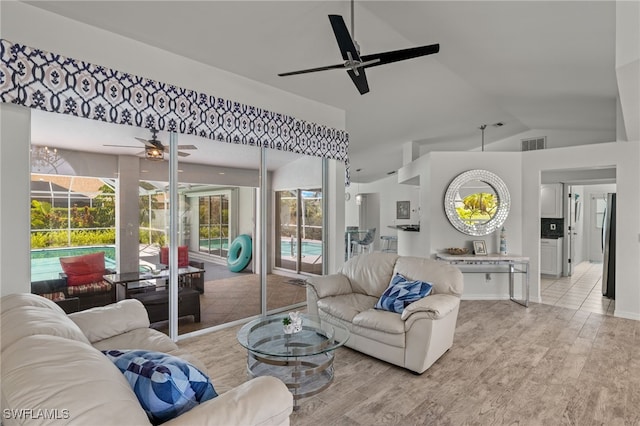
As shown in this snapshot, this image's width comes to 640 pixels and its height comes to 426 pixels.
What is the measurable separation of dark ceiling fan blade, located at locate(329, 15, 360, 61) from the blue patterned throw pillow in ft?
6.62

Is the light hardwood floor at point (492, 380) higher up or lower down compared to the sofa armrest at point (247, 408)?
lower down

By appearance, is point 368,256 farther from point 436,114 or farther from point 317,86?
point 436,114

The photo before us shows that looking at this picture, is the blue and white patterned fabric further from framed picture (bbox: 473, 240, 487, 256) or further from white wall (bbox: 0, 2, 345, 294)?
framed picture (bbox: 473, 240, 487, 256)

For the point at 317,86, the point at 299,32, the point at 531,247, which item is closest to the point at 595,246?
the point at 531,247

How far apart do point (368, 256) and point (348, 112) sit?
8.26 feet

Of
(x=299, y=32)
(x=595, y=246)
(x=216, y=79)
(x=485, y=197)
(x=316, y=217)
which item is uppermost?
(x=299, y=32)

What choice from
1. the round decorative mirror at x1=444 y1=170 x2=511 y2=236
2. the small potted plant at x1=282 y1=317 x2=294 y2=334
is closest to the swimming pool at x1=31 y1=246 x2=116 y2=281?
the small potted plant at x1=282 y1=317 x2=294 y2=334

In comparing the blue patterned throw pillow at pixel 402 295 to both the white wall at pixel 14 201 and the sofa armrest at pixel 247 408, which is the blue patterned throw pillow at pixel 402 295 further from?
the white wall at pixel 14 201

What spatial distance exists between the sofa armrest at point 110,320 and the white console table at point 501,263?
4.08 m

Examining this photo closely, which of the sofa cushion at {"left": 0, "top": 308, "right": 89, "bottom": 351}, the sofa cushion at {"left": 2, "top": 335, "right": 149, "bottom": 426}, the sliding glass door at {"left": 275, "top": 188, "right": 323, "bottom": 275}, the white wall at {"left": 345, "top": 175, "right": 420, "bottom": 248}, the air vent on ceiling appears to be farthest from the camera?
the white wall at {"left": 345, "top": 175, "right": 420, "bottom": 248}

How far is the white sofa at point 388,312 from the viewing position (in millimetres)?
2732

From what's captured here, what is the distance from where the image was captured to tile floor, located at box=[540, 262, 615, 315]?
4855 millimetres

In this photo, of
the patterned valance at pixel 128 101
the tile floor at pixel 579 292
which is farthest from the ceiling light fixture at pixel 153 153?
the tile floor at pixel 579 292

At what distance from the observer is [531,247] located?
17.1 feet
